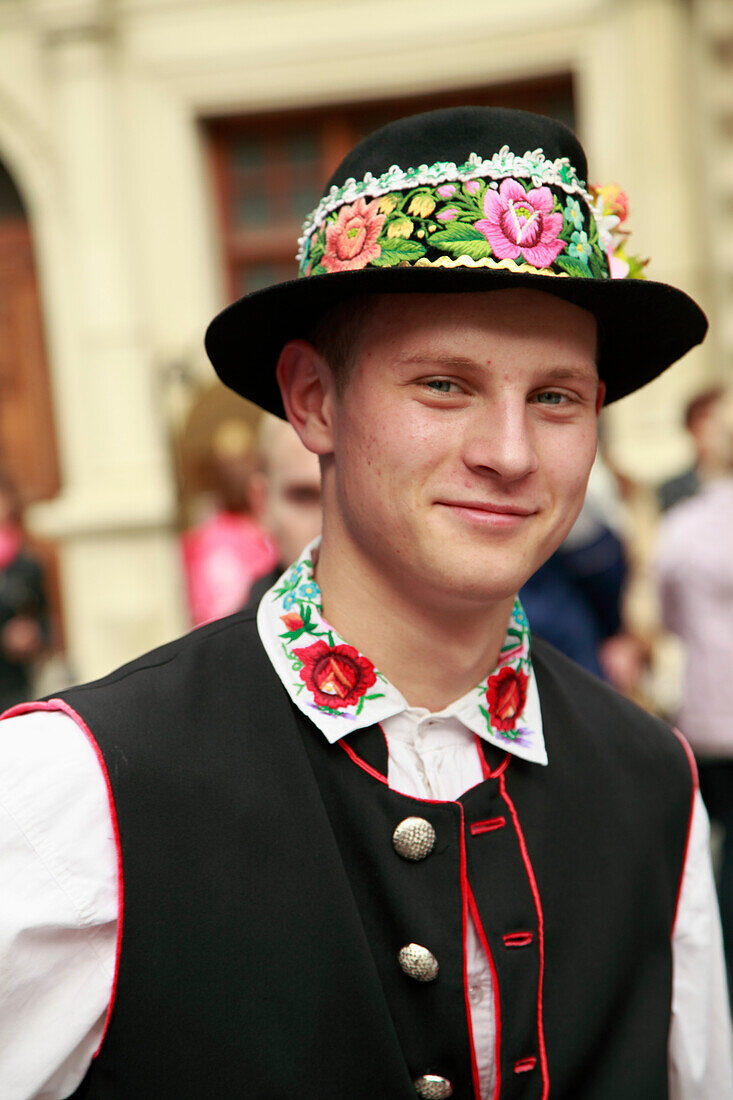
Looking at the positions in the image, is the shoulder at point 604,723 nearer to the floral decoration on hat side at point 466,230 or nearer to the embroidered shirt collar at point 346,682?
the embroidered shirt collar at point 346,682

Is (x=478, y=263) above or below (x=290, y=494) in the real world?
above

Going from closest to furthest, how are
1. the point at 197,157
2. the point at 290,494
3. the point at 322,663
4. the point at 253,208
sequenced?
the point at 322,663
the point at 290,494
the point at 197,157
the point at 253,208

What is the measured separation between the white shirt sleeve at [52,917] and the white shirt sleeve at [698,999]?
691mm

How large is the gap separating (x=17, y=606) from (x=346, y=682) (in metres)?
3.93

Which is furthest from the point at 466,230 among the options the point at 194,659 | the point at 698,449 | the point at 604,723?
the point at 698,449

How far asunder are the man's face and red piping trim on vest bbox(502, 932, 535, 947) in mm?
345

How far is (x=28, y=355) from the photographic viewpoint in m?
Answer: 6.96

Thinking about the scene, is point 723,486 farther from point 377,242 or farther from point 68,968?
point 68,968

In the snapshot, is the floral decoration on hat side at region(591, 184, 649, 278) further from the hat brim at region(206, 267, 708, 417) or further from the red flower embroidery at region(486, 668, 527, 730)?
the red flower embroidery at region(486, 668, 527, 730)

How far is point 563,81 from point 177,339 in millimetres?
2497

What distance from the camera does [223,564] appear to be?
3234 mm

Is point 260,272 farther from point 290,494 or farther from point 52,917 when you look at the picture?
point 52,917

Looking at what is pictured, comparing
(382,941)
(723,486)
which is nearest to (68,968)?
(382,941)

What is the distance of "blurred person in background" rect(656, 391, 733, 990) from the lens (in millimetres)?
3260
